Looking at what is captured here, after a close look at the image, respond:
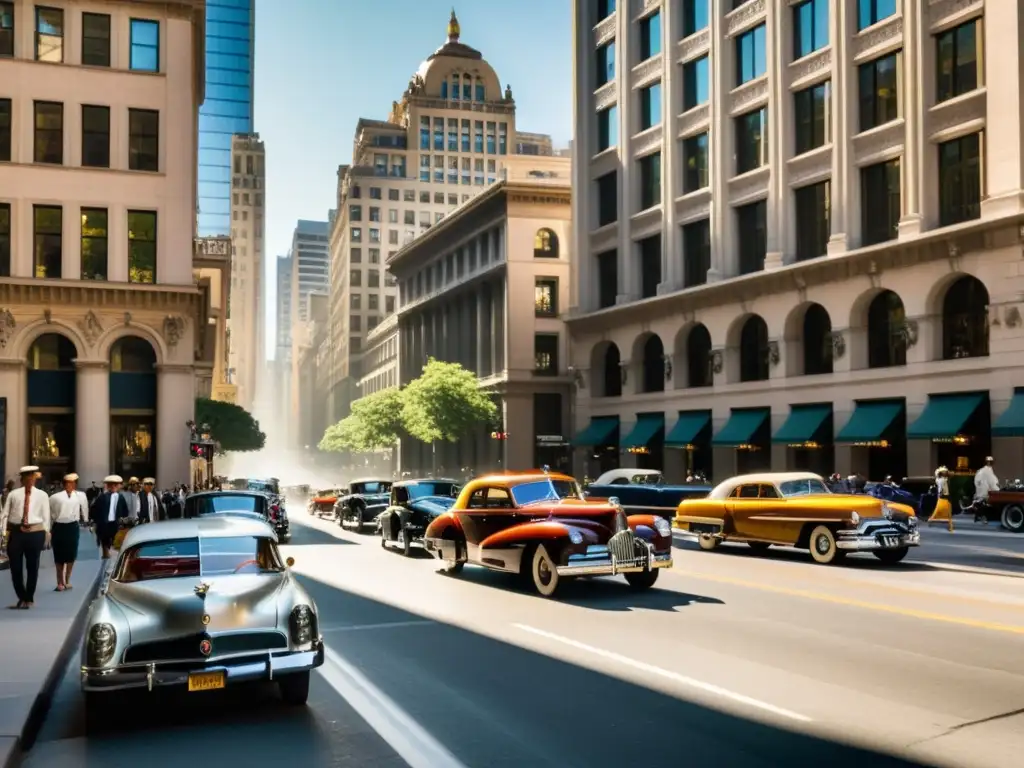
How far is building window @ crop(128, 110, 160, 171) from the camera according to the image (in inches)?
→ 1785

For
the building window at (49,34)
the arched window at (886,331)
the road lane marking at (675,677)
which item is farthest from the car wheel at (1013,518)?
the building window at (49,34)

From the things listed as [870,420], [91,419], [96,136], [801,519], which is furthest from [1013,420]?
[96,136]

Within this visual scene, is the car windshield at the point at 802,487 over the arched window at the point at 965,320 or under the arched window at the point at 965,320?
under

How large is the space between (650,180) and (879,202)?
664 inches

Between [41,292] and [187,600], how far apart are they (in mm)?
38552

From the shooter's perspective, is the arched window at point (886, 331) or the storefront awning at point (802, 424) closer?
the arched window at point (886, 331)

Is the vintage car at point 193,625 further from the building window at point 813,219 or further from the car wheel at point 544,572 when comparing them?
the building window at point 813,219

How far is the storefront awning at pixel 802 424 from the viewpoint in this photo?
4431 cm

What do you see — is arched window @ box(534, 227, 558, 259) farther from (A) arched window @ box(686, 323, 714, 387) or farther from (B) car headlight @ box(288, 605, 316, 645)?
(B) car headlight @ box(288, 605, 316, 645)

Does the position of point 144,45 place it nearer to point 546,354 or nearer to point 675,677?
point 546,354

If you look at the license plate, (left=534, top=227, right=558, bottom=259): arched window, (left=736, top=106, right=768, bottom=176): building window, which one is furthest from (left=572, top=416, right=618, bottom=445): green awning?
the license plate

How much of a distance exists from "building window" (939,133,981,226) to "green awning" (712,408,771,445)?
1231 centimetres

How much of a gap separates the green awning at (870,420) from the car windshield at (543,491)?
26.2 m

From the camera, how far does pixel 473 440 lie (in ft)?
278
